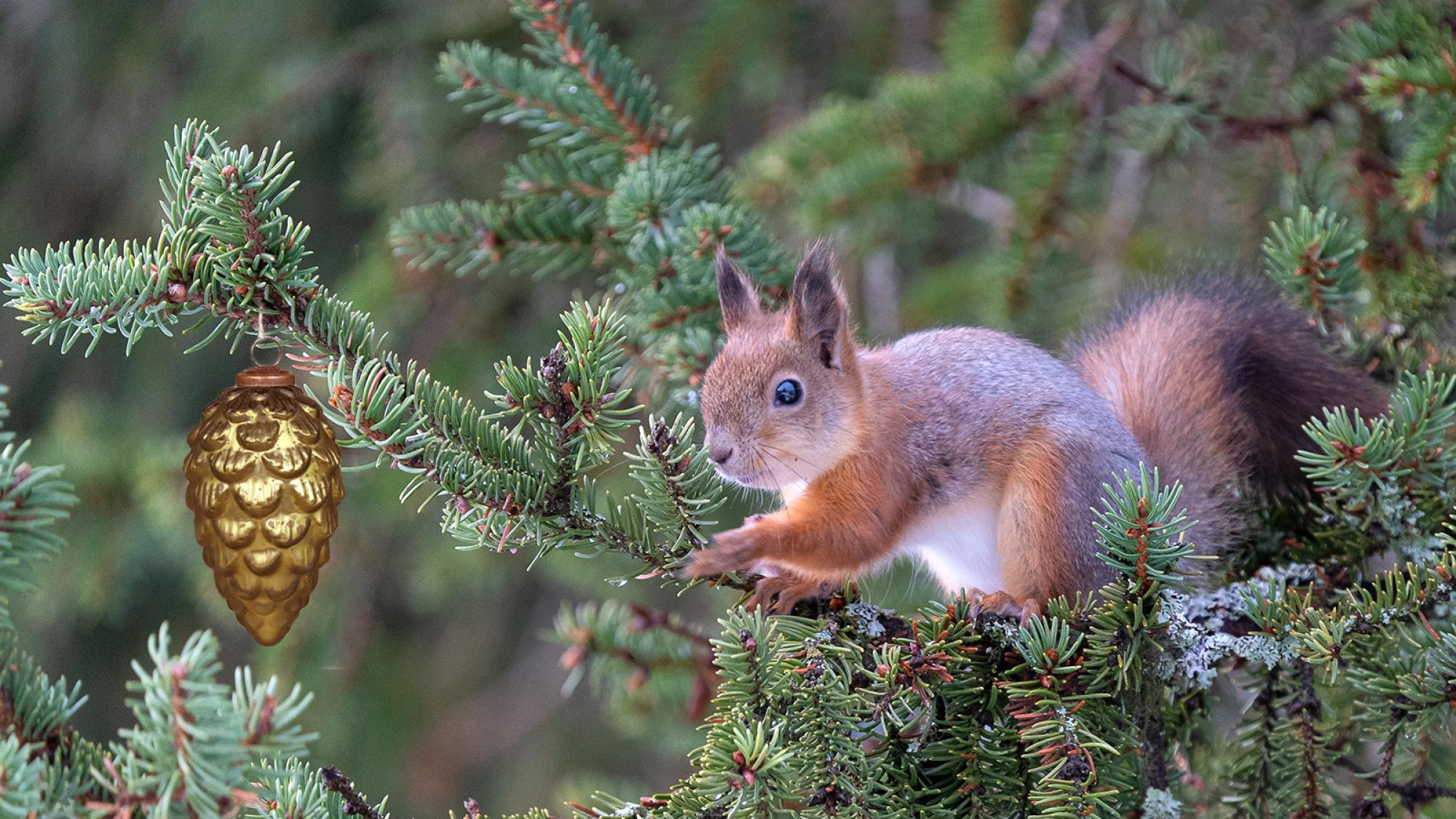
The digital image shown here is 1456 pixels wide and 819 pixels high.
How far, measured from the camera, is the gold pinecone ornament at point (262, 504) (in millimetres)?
954

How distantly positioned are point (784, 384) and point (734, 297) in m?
0.14

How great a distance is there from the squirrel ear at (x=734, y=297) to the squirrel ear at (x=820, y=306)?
59 millimetres

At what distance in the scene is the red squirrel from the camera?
4.98 feet

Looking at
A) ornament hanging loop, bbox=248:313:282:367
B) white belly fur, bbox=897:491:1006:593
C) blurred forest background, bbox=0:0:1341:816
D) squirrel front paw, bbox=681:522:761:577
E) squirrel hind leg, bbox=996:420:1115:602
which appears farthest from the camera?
blurred forest background, bbox=0:0:1341:816


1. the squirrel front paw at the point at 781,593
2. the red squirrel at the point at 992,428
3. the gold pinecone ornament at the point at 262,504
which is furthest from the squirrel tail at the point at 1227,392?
the gold pinecone ornament at the point at 262,504

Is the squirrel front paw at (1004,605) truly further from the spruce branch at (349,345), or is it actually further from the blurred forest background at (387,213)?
the blurred forest background at (387,213)

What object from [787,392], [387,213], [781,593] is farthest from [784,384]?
[387,213]

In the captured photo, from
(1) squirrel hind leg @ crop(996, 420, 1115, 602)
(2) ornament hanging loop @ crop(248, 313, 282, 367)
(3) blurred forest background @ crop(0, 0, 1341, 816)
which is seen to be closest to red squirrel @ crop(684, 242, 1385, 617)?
(1) squirrel hind leg @ crop(996, 420, 1115, 602)

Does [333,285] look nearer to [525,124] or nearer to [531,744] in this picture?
[525,124]

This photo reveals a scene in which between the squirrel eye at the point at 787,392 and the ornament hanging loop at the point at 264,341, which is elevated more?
the ornament hanging loop at the point at 264,341

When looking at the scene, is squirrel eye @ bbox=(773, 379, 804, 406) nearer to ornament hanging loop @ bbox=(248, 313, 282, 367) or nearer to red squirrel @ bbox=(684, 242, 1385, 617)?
red squirrel @ bbox=(684, 242, 1385, 617)

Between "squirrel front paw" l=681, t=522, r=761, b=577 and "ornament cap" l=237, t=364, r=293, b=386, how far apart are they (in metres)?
0.42

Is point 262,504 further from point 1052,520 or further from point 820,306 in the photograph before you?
point 1052,520

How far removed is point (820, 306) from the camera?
1599 mm
